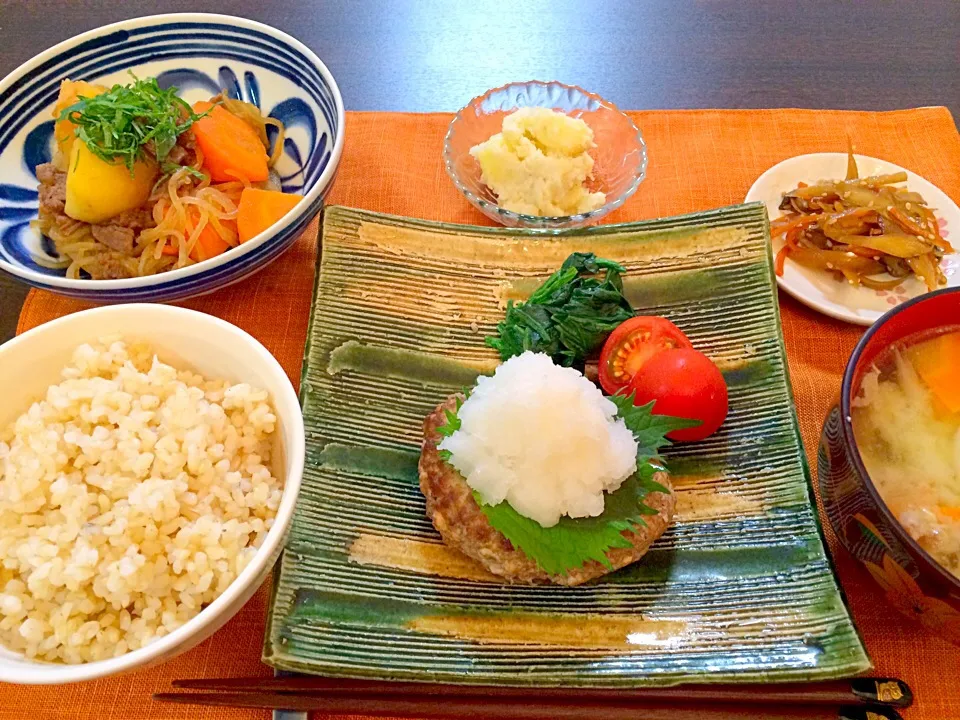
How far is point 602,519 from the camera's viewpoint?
1.77m

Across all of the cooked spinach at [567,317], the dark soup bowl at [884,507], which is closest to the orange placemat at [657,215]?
the dark soup bowl at [884,507]

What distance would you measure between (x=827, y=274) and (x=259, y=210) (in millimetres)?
1976

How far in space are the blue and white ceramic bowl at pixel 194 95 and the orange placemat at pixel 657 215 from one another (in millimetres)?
244

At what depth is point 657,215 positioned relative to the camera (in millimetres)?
2641

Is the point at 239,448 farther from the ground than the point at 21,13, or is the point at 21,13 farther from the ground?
the point at 21,13

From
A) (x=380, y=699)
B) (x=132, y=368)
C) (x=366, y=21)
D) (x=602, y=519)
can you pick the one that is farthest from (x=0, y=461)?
(x=366, y=21)

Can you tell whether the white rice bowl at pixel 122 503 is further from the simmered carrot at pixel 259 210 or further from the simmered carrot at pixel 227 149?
the simmered carrot at pixel 227 149

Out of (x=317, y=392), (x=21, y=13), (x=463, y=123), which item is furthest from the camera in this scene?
(x=21, y=13)

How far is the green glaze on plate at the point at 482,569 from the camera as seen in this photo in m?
1.58

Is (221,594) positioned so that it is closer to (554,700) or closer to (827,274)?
(554,700)

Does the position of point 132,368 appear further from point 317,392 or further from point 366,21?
point 366,21

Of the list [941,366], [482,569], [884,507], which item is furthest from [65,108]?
[941,366]

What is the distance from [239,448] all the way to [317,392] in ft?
1.43

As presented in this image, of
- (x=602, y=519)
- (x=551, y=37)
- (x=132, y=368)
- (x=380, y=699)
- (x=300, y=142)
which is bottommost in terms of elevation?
(x=380, y=699)
